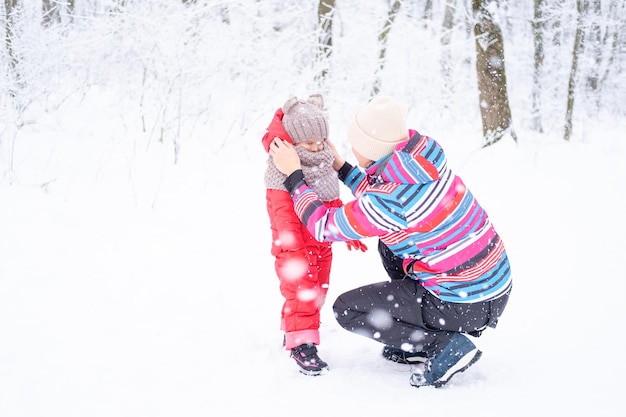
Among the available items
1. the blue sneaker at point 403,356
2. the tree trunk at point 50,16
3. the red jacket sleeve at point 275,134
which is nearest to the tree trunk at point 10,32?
the tree trunk at point 50,16

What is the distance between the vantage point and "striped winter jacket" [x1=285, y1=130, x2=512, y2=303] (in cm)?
197

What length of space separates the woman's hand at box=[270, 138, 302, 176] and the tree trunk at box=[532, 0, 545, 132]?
10.1 meters

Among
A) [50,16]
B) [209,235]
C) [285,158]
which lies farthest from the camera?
[50,16]

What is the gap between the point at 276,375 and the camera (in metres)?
2.20

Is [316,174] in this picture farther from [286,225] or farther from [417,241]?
[417,241]

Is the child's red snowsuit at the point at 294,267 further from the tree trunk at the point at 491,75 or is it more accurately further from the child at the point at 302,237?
the tree trunk at the point at 491,75

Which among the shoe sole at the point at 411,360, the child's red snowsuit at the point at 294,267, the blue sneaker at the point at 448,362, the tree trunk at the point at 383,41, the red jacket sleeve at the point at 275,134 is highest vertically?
the tree trunk at the point at 383,41

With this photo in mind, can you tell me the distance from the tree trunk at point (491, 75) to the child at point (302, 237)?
4387 mm

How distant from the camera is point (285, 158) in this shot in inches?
90.6

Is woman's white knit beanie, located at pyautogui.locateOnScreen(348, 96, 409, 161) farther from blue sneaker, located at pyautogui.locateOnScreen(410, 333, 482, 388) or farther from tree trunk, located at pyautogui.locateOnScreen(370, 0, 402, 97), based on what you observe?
tree trunk, located at pyautogui.locateOnScreen(370, 0, 402, 97)

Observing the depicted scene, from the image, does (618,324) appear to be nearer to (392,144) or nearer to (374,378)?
(374,378)

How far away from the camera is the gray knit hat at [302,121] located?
7.95 ft

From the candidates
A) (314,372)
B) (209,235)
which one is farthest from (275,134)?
(209,235)

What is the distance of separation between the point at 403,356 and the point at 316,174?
979 millimetres
